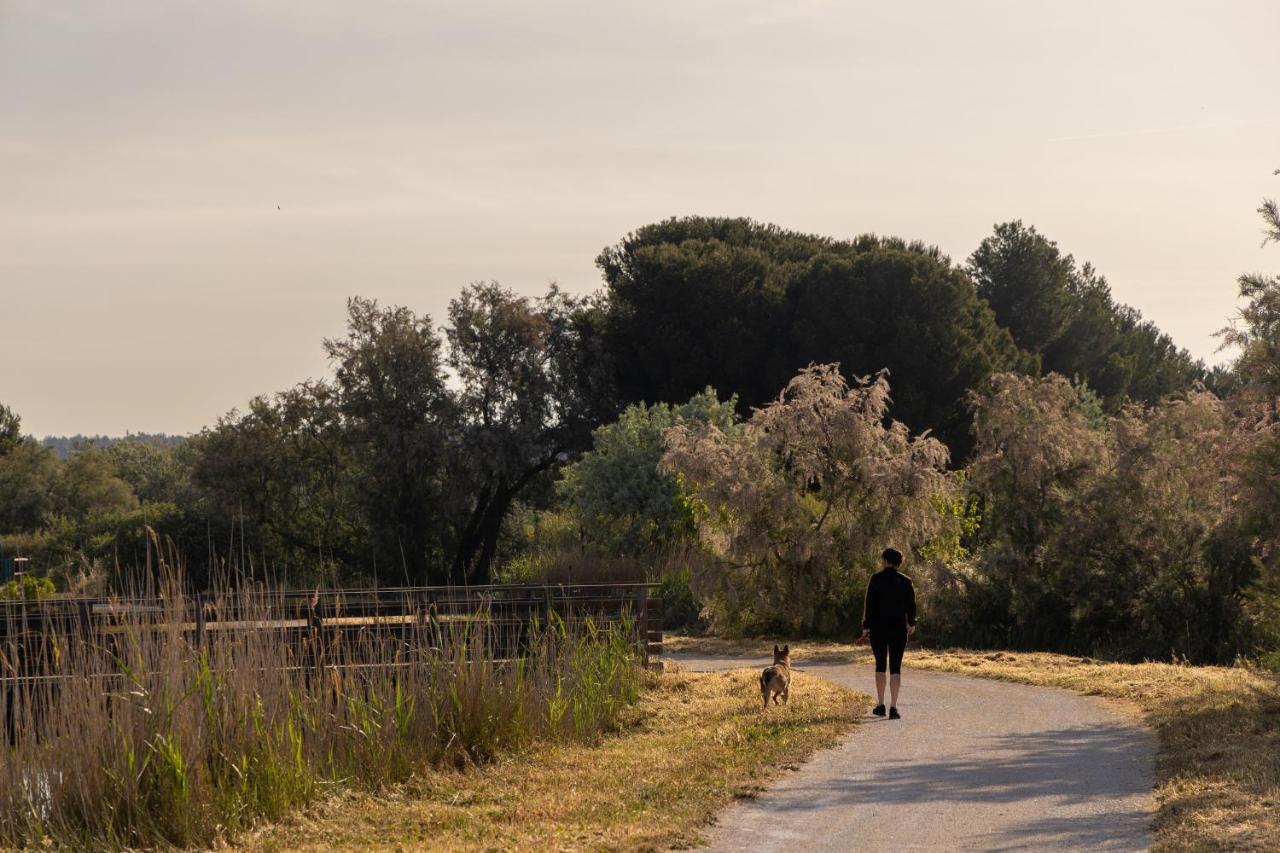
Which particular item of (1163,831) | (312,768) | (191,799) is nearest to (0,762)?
(191,799)

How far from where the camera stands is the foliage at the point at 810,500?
26.0 meters

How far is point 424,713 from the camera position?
12.6 m

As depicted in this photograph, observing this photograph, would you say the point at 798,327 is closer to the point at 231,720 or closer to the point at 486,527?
the point at 486,527

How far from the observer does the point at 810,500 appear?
26781 millimetres

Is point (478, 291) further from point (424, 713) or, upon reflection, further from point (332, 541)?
point (424, 713)

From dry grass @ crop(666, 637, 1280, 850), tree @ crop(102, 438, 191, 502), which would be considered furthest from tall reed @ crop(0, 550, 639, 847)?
tree @ crop(102, 438, 191, 502)

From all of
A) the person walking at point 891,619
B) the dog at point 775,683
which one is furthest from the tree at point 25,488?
the person walking at point 891,619

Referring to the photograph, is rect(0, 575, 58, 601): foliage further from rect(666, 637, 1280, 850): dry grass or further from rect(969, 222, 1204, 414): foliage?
rect(969, 222, 1204, 414): foliage

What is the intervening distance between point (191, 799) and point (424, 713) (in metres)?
2.84

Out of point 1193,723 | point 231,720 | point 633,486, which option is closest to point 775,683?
point 1193,723

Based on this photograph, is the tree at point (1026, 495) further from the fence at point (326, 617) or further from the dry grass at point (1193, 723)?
the fence at point (326, 617)

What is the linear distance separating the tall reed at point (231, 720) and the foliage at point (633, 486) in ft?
78.5

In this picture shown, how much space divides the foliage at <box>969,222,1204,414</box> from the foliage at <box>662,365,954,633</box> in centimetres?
3882

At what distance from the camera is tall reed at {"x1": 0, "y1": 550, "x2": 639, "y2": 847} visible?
33.1 ft
